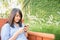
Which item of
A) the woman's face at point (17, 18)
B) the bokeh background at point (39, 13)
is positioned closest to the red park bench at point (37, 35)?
the bokeh background at point (39, 13)

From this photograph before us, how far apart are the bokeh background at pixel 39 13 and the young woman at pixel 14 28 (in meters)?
0.08

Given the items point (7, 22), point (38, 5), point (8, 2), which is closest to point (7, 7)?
point (8, 2)

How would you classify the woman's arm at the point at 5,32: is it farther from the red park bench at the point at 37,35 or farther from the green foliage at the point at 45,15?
the green foliage at the point at 45,15

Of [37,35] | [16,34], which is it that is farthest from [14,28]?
[37,35]

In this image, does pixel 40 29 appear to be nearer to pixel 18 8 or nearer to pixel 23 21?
pixel 23 21

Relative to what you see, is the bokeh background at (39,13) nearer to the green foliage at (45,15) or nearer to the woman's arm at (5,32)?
the green foliage at (45,15)

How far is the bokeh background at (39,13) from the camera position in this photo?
1967mm

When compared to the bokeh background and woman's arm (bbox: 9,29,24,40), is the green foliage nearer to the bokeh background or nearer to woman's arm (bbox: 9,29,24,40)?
the bokeh background

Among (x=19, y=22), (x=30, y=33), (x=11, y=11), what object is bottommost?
(x=30, y=33)

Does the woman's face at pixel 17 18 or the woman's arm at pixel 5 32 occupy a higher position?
the woman's face at pixel 17 18

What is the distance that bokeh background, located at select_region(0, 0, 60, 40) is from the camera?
77.4 inches

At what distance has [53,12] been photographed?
1.97 metres

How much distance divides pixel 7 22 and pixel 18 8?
209 millimetres

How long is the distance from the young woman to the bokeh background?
82 millimetres
